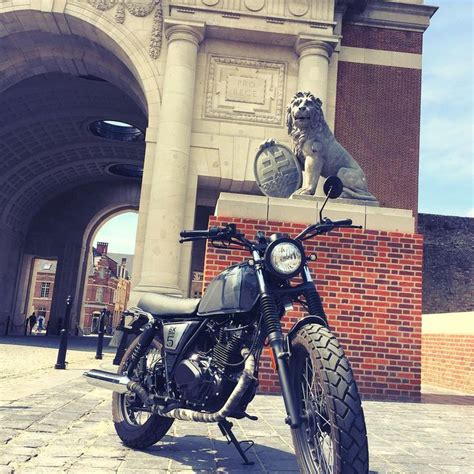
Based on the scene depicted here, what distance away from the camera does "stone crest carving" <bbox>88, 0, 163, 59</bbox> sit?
1388 centimetres

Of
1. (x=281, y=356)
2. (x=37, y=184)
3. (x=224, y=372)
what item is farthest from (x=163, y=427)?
(x=37, y=184)

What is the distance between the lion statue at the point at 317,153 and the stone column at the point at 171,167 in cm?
655

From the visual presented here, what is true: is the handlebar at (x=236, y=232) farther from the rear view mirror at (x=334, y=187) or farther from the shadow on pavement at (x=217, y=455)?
the shadow on pavement at (x=217, y=455)

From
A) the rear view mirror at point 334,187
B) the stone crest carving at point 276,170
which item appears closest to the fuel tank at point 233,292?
the rear view mirror at point 334,187

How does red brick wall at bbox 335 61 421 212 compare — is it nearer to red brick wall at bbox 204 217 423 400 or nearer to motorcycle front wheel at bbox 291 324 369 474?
red brick wall at bbox 204 217 423 400

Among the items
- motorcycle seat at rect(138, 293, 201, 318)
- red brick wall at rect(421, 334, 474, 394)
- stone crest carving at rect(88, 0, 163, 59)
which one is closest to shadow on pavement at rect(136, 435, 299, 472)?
motorcycle seat at rect(138, 293, 201, 318)

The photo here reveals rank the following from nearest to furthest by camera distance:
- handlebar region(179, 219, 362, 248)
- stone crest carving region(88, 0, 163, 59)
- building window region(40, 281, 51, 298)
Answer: handlebar region(179, 219, 362, 248) < stone crest carving region(88, 0, 163, 59) < building window region(40, 281, 51, 298)

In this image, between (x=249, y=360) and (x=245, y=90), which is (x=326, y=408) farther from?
(x=245, y=90)

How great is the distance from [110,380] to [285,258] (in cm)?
154

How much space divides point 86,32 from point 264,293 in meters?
14.4

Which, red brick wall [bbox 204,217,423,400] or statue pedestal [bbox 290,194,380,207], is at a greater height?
statue pedestal [bbox 290,194,380,207]

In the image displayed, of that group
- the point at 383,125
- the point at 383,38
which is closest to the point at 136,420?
→ the point at 383,125

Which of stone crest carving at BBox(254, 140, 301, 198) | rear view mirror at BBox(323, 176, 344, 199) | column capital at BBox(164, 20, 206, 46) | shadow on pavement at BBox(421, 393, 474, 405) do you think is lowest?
shadow on pavement at BBox(421, 393, 474, 405)

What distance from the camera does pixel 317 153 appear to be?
6.27m
